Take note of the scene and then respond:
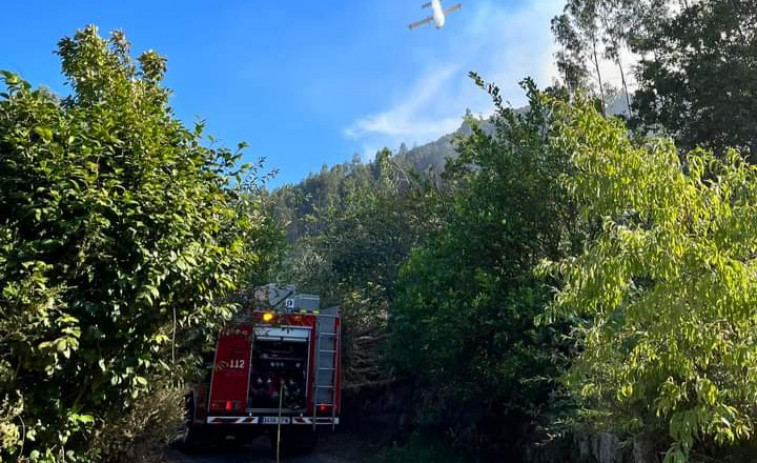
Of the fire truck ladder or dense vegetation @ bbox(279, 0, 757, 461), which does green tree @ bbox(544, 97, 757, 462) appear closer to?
dense vegetation @ bbox(279, 0, 757, 461)

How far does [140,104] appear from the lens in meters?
6.43

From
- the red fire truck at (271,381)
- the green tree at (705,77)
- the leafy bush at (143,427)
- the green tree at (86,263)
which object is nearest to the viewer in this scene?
the green tree at (86,263)

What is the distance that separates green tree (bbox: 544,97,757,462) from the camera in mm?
4082

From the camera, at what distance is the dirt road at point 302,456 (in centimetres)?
1301

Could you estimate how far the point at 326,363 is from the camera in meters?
13.3

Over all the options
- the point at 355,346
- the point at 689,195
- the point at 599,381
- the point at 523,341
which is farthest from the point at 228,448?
the point at 689,195

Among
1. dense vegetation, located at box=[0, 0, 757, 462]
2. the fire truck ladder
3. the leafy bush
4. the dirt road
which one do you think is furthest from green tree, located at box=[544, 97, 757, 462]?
the dirt road

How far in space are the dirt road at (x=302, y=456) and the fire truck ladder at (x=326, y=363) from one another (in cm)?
140

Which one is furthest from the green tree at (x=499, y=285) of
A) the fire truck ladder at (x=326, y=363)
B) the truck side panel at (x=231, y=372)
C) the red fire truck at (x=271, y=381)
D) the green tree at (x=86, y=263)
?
the green tree at (x=86, y=263)

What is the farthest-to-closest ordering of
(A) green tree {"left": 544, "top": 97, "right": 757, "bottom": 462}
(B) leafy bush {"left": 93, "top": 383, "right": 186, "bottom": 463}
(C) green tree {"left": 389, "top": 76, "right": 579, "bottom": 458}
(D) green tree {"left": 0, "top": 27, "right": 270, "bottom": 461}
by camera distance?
(C) green tree {"left": 389, "top": 76, "right": 579, "bottom": 458}
(B) leafy bush {"left": 93, "top": 383, "right": 186, "bottom": 463}
(D) green tree {"left": 0, "top": 27, "right": 270, "bottom": 461}
(A) green tree {"left": 544, "top": 97, "right": 757, "bottom": 462}

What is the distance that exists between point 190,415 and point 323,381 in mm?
3104

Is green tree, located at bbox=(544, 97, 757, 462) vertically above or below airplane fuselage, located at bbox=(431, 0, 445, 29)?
below

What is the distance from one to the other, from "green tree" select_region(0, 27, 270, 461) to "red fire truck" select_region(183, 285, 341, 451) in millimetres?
6628

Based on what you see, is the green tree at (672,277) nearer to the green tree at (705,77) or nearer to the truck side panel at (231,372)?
the truck side panel at (231,372)
